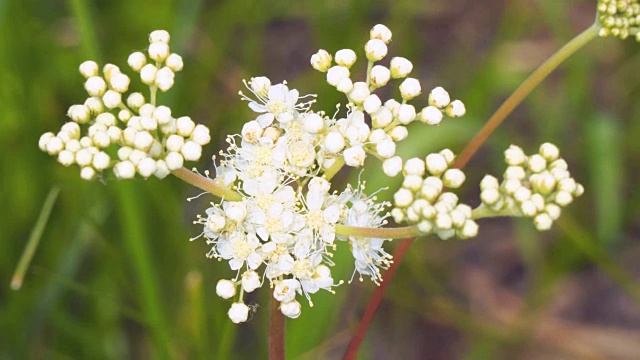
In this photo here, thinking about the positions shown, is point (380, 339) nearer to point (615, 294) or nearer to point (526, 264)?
point (526, 264)

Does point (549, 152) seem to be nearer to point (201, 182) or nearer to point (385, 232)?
point (385, 232)

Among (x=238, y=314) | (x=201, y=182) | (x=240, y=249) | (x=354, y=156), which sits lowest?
(x=238, y=314)

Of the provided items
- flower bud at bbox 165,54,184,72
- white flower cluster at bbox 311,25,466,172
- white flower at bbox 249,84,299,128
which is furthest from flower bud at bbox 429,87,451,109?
flower bud at bbox 165,54,184,72

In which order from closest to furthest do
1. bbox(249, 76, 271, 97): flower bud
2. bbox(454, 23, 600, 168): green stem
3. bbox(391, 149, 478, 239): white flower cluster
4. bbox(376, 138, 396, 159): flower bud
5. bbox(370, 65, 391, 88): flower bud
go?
bbox(391, 149, 478, 239): white flower cluster, bbox(376, 138, 396, 159): flower bud, bbox(370, 65, 391, 88): flower bud, bbox(249, 76, 271, 97): flower bud, bbox(454, 23, 600, 168): green stem


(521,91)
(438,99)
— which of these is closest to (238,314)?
(438,99)

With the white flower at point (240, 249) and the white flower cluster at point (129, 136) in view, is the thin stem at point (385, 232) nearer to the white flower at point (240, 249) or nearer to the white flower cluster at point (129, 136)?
the white flower at point (240, 249)

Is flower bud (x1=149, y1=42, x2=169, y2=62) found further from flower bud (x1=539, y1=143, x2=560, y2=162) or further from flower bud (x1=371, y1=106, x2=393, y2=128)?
flower bud (x1=539, y1=143, x2=560, y2=162)
